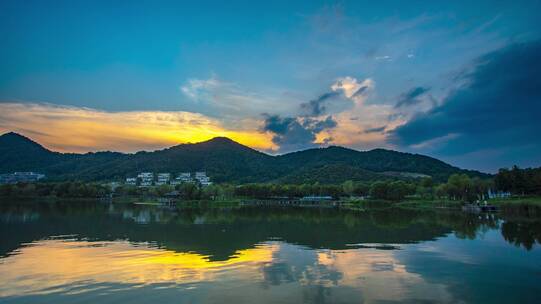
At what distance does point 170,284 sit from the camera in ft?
54.7

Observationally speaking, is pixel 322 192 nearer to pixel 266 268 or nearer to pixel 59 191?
pixel 59 191

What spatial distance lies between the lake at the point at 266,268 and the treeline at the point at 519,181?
49.4m

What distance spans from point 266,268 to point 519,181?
78.0m

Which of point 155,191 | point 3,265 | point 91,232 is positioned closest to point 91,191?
point 155,191

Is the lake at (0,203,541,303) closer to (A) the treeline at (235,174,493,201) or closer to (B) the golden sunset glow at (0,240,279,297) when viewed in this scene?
(B) the golden sunset glow at (0,240,279,297)

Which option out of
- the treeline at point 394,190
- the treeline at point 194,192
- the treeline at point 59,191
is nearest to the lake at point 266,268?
the treeline at point 394,190

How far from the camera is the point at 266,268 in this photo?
20.2m

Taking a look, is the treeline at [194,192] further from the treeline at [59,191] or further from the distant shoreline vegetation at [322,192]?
the treeline at [59,191]

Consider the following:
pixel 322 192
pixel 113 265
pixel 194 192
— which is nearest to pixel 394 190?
pixel 322 192

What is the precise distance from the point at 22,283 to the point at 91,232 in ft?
70.7

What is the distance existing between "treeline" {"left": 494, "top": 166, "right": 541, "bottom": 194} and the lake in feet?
162

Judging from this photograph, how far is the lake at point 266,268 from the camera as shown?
597 inches

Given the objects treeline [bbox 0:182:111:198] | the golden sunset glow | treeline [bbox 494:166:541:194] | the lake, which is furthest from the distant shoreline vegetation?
the golden sunset glow

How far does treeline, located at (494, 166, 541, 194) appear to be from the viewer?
74.3 metres
